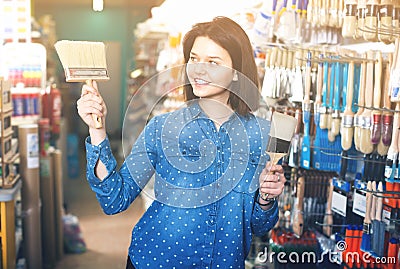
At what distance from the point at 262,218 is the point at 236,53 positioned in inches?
18.3

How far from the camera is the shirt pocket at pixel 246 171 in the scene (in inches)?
65.0

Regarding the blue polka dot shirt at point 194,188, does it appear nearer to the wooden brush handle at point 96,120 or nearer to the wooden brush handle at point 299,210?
the wooden brush handle at point 96,120

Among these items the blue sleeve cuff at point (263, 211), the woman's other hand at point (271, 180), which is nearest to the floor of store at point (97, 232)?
the blue sleeve cuff at point (263, 211)

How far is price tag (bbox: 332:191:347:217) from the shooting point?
98.3 inches

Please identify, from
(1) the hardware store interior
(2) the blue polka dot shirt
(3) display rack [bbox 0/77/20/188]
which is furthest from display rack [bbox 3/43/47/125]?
(2) the blue polka dot shirt

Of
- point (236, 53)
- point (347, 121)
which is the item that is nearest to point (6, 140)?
point (347, 121)

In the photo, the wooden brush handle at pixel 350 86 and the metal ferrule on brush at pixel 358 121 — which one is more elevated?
the wooden brush handle at pixel 350 86

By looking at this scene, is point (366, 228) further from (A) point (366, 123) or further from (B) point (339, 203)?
(A) point (366, 123)

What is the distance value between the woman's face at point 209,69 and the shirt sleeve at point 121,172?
0.19 meters

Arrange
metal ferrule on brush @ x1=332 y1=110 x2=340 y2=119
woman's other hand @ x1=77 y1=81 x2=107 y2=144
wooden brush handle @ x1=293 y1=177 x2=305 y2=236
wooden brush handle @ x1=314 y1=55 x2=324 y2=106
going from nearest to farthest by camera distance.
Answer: woman's other hand @ x1=77 y1=81 x2=107 y2=144
metal ferrule on brush @ x1=332 y1=110 x2=340 y2=119
wooden brush handle @ x1=314 y1=55 x2=324 y2=106
wooden brush handle @ x1=293 y1=177 x2=305 y2=236

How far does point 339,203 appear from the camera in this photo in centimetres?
255

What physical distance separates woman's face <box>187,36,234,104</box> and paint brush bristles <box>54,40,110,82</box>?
24 centimetres

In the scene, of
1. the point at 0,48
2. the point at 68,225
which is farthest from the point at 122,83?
the point at 0,48

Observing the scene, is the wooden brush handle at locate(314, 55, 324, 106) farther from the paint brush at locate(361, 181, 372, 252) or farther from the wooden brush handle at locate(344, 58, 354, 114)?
the paint brush at locate(361, 181, 372, 252)
